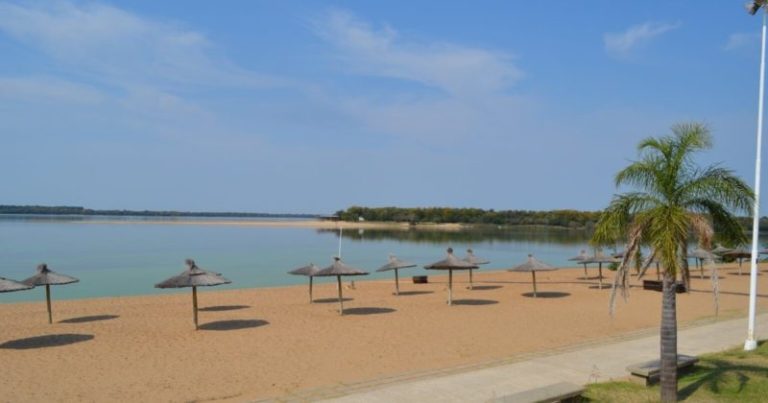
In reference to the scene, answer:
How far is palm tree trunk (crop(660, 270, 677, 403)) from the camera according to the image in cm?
830

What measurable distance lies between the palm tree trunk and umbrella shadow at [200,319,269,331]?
11.0m

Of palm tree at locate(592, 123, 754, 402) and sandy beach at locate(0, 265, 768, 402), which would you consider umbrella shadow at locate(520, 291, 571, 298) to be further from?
palm tree at locate(592, 123, 754, 402)

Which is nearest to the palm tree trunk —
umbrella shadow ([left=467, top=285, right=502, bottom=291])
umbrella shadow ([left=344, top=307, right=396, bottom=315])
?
umbrella shadow ([left=344, top=307, right=396, bottom=315])

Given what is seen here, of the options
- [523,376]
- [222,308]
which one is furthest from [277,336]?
[523,376]

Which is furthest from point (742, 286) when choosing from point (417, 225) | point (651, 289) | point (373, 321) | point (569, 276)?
point (417, 225)

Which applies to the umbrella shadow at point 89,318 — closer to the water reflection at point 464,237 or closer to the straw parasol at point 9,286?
the straw parasol at point 9,286

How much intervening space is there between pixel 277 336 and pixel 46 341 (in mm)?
5464

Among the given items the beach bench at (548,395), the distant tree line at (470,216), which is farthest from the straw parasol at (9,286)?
the distant tree line at (470,216)

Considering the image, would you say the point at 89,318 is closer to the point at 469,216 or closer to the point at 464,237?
the point at 464,237

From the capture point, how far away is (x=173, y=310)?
2030 cm

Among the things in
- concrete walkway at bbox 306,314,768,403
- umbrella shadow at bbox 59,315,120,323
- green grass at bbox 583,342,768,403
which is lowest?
umbrella shadow at bbox 59,315,120,323

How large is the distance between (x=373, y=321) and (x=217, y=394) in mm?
8140

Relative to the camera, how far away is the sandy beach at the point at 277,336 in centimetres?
1045

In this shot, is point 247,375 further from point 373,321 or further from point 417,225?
point 417,225
